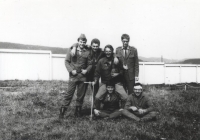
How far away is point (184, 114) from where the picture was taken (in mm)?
6953

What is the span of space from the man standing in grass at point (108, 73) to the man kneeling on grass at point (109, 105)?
110 millimetres

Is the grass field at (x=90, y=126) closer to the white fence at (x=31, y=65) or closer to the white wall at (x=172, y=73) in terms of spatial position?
the white fence at (x=31, y=65)

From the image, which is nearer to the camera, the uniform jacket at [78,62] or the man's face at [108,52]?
the man's face at [108,52]

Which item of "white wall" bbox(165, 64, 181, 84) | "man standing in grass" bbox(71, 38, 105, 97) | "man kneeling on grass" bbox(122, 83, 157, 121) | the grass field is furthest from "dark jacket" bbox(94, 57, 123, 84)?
"white wall" bbox(165, 64, 181, 84)

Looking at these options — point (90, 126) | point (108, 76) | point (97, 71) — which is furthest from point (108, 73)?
point (90, 126)

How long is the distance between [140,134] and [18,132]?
243cm

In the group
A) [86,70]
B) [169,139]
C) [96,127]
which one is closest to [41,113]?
[86,70]

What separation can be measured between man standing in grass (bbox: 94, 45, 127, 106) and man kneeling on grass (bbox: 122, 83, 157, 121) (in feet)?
0.80

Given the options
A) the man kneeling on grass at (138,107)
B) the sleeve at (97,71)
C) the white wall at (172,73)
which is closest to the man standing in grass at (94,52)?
the sleeve at (97,71)

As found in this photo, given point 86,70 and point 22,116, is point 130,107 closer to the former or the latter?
point 86,70

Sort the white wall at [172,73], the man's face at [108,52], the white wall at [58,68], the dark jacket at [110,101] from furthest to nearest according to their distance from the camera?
the white wall at [172,73] < the white wall at [58,68] < the dark jacket at [110,101] < the man's face at [108,52]

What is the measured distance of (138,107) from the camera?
631 centimetres

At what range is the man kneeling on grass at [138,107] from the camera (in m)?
6.11

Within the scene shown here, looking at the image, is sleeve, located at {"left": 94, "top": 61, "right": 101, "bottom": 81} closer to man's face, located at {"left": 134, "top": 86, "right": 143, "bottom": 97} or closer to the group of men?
the group of men
